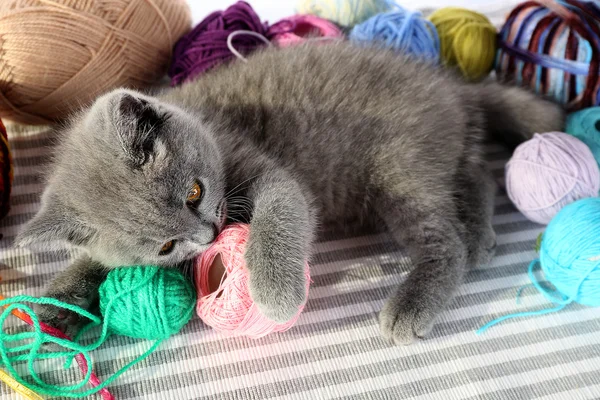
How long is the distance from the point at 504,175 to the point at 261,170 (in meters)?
0.63

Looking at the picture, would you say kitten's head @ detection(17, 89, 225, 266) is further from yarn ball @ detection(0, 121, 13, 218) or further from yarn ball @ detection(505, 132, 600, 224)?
yarn ball @ detection(505, 132, 600, 224)

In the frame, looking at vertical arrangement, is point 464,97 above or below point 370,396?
above

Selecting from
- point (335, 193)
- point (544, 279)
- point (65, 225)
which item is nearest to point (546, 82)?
point (544, 279)

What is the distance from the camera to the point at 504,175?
134cm

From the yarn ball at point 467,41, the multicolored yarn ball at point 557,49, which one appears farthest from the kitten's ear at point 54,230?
the multicolored yarn ball at point 557,49

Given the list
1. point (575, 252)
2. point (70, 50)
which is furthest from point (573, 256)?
point (70, 50)

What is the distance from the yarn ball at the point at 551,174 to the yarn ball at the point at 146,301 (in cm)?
73

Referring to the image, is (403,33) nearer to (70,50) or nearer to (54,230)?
(70,50)

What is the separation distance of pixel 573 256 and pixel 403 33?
2.17 ft

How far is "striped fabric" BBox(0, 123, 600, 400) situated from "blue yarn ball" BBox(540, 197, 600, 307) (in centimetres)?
7

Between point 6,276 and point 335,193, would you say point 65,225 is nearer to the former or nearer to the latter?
point 6,276

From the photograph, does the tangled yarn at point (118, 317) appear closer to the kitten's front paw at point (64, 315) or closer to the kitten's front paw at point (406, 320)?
the kitten's front paw at point (64, 315)

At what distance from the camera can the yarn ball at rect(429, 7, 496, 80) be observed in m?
1.38

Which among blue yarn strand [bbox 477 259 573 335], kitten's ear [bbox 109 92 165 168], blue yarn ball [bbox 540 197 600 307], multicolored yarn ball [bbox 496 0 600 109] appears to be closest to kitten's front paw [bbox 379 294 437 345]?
blue yarn strand [bbox 477 259 573 335]
